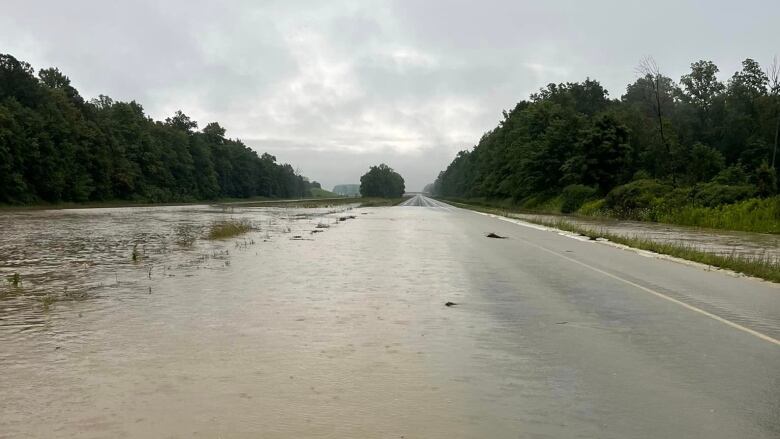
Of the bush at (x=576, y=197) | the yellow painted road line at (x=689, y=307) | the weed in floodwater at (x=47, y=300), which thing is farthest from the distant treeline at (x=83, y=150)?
the yellow painted road line at (x=689, y=307)

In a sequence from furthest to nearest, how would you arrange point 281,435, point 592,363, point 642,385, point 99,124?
point 99,124
point 592,363
point 642,385
point 281,435

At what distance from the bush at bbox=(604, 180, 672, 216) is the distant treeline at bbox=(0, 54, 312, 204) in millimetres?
58551

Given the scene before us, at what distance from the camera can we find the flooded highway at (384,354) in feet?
16.1

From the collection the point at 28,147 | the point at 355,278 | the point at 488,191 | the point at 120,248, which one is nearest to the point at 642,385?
the point at 355,278

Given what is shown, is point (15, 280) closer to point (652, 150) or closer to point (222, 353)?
point (222, 353)

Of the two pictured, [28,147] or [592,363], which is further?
[28,147]

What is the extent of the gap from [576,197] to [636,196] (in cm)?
1428

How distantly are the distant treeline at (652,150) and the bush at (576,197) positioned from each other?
108mm

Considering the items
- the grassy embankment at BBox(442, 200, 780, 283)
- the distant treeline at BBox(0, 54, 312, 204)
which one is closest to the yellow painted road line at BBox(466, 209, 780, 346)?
the grassy embankment at BBox(442, 200, 780, 283)

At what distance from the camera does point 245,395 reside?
5.50 m

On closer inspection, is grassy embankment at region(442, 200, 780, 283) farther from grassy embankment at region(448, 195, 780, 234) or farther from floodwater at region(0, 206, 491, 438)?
grassy embankment at region(448, 195, 780, 234)

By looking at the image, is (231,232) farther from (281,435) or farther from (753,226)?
(753,226)

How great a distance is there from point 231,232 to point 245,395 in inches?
957

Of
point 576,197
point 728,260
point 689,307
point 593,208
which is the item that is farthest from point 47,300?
point 576,197
